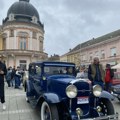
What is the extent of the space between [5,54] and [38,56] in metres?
6.43

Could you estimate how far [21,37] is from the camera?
139 ft

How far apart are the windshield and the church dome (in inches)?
1457

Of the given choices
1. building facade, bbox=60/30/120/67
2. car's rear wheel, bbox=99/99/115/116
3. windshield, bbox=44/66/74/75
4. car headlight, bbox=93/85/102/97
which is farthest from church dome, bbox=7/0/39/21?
car headlight, bbox=93/85/102/97

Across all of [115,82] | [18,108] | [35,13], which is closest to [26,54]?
[35,13]

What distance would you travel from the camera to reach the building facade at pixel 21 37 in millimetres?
40425

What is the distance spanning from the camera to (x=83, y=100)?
5.51 metres

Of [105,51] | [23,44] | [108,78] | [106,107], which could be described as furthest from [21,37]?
[106,107]

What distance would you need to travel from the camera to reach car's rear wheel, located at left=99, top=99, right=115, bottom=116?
5.68 metres

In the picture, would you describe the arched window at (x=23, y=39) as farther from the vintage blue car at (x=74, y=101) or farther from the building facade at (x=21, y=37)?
the vintage blue car at (x=74, y=101)

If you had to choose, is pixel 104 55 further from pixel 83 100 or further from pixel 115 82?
pixel 83 100

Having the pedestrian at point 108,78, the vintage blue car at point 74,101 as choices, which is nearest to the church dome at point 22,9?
the pedestrian at point 108,78

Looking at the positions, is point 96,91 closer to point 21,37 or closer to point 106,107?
point 106,107

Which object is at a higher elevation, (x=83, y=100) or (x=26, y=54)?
(x=26, y=54)

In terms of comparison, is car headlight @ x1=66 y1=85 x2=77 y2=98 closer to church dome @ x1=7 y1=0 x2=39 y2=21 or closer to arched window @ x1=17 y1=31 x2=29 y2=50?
arched window @ x1=17 y1=31 x2=29 y2=50
